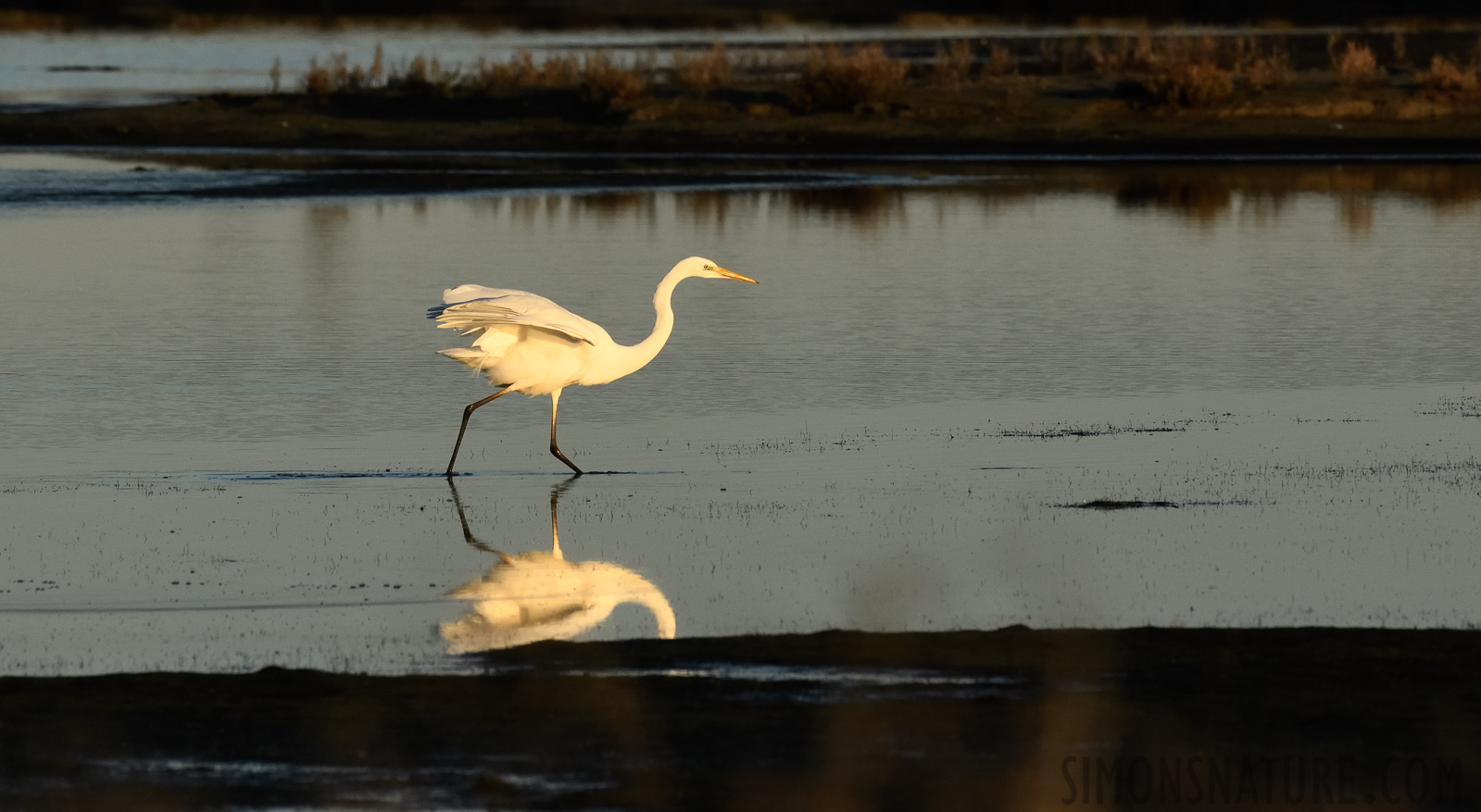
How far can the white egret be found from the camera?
39.9ft

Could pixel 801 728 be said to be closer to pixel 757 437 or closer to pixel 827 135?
pixel 757 437

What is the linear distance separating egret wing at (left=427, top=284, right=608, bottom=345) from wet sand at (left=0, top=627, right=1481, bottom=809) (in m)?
4.35

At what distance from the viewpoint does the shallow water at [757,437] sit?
9.00 metres

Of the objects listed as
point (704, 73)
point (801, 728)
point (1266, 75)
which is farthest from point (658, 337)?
point (1266, 75)

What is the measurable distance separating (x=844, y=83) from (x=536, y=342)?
25.2m

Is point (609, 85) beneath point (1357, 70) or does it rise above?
beneath

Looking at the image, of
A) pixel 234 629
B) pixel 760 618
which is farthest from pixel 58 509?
pixel 760 618

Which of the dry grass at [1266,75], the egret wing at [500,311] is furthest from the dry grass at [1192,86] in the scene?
the egret wing at [500,311]

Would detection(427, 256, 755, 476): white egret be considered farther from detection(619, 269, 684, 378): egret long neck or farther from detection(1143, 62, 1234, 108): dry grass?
detection(1143, 62, 1234, 108): dry grass

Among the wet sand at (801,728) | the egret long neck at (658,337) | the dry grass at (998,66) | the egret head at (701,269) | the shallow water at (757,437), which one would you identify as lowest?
the shallow water at (757,437)

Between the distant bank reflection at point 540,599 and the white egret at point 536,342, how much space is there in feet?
7.26

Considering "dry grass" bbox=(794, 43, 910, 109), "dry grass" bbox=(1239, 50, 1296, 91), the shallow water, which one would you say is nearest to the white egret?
the shallow water

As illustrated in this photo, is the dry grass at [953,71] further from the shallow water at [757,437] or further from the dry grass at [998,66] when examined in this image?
the shallow water at [757,437]

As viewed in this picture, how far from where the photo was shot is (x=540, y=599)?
9086 millimetres
